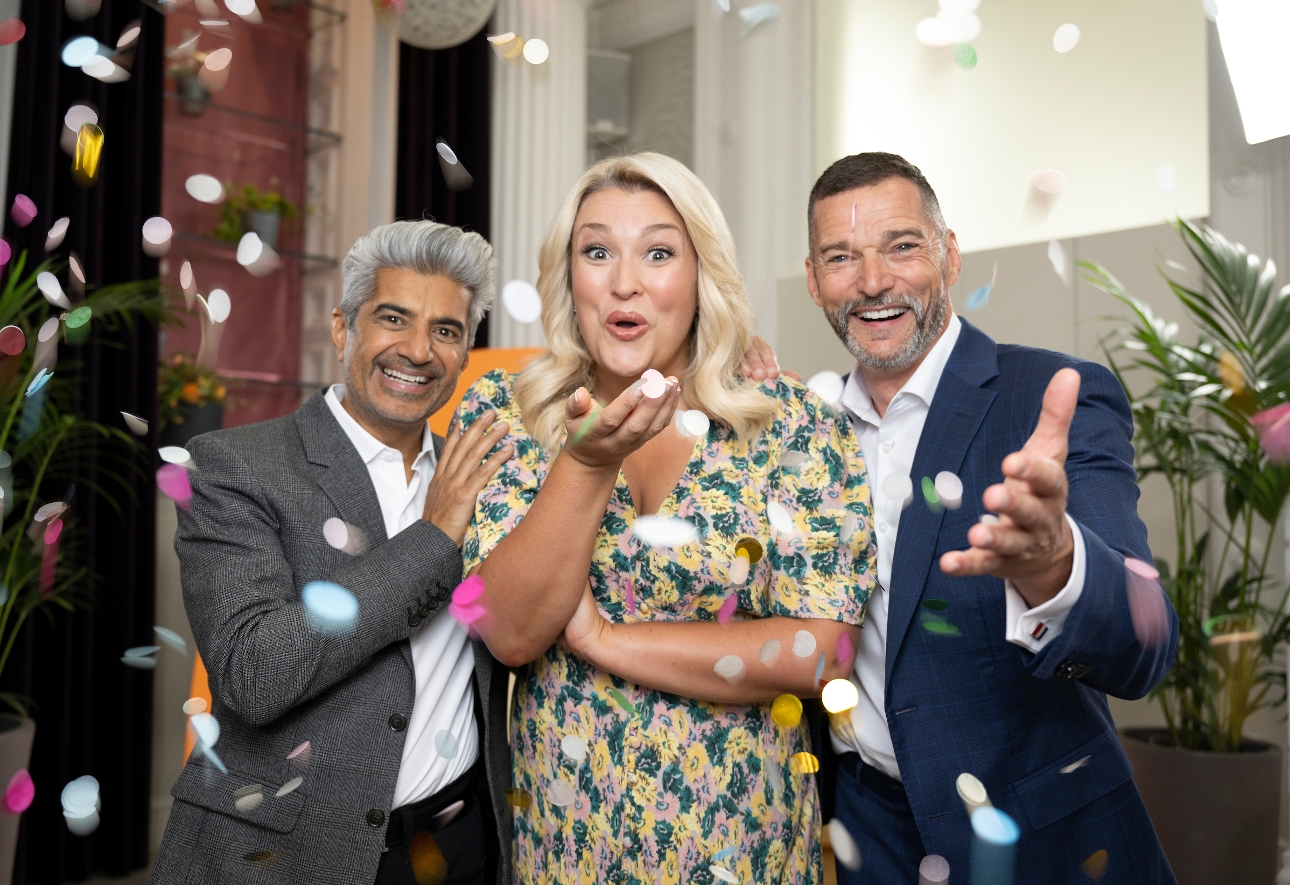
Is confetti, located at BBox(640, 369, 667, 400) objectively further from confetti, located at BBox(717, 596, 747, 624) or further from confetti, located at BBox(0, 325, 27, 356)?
confetti, located at BBox(0, 325, 27, 356)

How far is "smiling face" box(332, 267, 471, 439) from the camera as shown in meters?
1.56

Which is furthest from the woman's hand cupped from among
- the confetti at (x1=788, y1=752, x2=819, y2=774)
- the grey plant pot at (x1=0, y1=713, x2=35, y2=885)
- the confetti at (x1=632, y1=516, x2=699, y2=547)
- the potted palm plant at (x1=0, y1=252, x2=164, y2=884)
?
the grey plant pot at (x1=0, y1=713, x2=35, y2=885)

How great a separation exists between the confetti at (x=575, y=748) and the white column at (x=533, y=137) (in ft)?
10.7

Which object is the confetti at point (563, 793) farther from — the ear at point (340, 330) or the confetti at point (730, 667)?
the ear at point (340, 330)

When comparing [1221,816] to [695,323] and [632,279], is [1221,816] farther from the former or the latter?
[632,279]

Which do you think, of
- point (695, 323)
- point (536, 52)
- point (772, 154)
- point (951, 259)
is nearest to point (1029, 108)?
point (772, 154)

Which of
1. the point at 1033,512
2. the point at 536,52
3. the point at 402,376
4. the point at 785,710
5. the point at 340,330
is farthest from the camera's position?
the point at 536,52

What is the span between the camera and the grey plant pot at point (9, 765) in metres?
2.50

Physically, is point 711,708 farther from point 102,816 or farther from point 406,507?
point 102,816

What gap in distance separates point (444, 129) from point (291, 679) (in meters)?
3.78

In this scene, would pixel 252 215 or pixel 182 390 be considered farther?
pixel 252 215

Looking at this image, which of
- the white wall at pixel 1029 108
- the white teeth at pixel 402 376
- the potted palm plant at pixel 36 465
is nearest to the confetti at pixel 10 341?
the potted palm plant at pixel 36 465

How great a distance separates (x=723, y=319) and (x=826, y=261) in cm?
21

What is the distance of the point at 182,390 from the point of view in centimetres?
363
